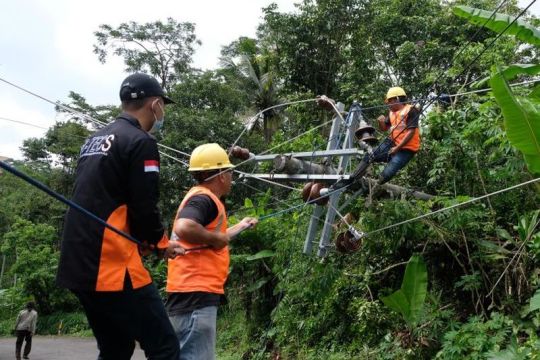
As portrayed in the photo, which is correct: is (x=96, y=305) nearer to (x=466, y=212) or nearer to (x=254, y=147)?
(x=466, y=212)

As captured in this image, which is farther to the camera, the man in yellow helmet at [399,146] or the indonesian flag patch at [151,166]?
the man in yellow helmet at [399,146]

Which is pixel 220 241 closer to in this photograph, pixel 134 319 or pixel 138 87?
pixel 134 319

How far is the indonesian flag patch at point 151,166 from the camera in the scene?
2517mm

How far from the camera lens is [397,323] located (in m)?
6.78

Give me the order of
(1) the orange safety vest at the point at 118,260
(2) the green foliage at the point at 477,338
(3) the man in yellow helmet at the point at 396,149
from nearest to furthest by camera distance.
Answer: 1. (1) the orange safety vest at the point at 118,260
2. (2) the green foliage at the point at 477,338
3. (3) the man in yellow helmet at the point at 396,149

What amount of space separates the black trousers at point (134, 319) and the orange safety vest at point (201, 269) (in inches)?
19.4

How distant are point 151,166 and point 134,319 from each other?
698 millimetres

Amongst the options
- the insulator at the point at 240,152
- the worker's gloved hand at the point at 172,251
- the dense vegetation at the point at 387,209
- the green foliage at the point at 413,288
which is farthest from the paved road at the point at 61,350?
the worker's gloved hand at the point at 172,251

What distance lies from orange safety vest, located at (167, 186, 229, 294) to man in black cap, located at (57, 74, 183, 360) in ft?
1.62

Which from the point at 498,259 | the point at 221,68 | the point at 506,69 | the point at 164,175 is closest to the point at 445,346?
the point at 498,259

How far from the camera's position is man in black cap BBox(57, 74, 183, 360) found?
96.4 inches

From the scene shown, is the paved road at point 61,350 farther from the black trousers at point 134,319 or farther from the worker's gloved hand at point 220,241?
the black trousers at point 134,319

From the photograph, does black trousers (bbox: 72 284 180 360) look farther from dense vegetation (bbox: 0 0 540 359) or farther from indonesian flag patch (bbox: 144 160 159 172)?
dense vegetation (bbox: 0 0 540 359)

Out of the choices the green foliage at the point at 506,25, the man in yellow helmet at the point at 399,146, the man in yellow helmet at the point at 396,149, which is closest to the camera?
the green foliage at the point at 506,25
